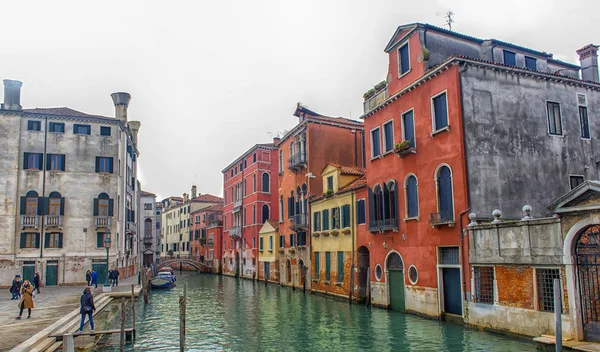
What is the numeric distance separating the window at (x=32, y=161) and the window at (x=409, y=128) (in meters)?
23.9

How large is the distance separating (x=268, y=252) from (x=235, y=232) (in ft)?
30.0

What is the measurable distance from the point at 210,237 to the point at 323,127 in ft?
103

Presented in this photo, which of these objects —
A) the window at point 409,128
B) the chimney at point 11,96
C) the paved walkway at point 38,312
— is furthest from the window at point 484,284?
the chimney at point 11,96

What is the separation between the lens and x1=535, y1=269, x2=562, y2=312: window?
43.0 ft

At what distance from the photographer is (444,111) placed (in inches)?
698

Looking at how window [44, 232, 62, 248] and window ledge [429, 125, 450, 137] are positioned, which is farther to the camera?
window [44, 232, 62, 248]

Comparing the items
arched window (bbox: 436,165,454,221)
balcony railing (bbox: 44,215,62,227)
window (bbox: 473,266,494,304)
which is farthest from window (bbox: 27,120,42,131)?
window (bbox: 473,266,494,304)

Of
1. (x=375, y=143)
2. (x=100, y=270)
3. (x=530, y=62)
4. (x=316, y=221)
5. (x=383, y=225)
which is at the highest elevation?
(x=530, y=62)

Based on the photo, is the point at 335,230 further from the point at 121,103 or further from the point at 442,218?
the point at 121,103

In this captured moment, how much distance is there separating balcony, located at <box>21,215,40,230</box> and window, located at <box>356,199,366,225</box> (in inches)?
798

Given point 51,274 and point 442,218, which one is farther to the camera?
point 51,274

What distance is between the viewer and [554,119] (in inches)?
716

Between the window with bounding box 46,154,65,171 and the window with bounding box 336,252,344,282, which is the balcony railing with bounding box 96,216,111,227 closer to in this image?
the window with bounding box 46,154,65,171

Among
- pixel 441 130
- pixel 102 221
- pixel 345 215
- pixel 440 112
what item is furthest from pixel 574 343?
pixel 102 221
